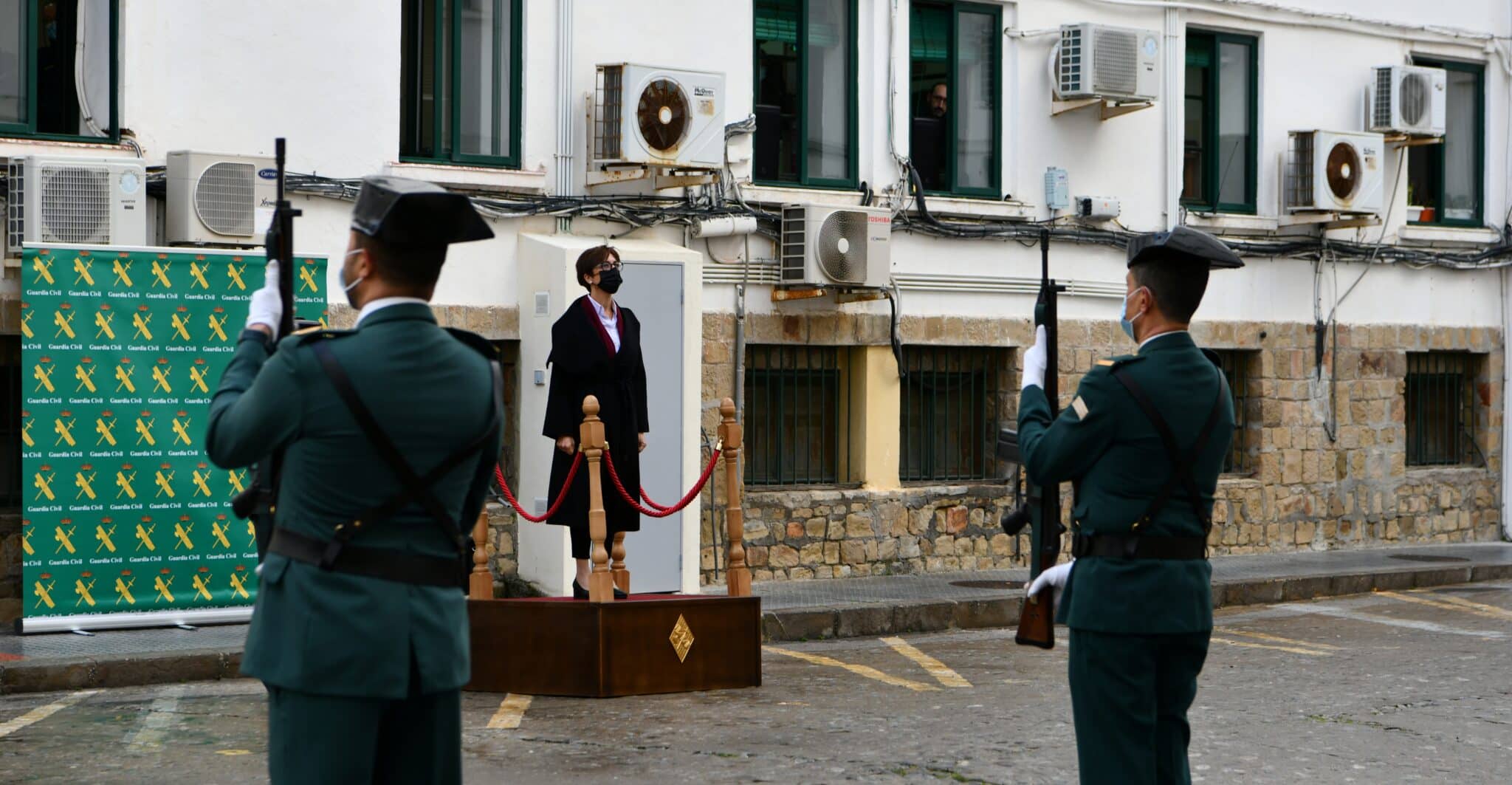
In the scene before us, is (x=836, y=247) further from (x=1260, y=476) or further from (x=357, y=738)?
(x=357, y=738)

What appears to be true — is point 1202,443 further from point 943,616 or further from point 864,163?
point 864,163

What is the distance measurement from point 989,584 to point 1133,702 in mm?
8779

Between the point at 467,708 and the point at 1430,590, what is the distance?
924 cm

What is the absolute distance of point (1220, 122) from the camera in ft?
53.0

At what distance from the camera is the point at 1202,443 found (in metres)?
4.79

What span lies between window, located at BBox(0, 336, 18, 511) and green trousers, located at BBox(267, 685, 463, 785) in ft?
27.4

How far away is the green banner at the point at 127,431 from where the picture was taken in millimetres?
10234

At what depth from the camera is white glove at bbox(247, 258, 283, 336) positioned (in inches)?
154

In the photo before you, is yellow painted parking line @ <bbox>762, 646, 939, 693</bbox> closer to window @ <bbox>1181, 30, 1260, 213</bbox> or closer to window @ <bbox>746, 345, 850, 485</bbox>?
window @ <bbox>746, 345, 850, 485</bbox>

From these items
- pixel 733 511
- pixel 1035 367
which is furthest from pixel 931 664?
pixel 1035 367

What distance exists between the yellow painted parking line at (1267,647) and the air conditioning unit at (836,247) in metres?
3.71

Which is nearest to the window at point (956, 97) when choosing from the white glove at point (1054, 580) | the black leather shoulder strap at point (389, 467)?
the white glove at point (1054, 580)

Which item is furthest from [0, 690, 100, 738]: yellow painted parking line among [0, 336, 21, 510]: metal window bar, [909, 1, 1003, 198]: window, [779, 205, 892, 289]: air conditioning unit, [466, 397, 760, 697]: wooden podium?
[909, 1, 1003, 198]: window

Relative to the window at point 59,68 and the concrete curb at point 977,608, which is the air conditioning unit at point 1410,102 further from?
the window at point 59,68
